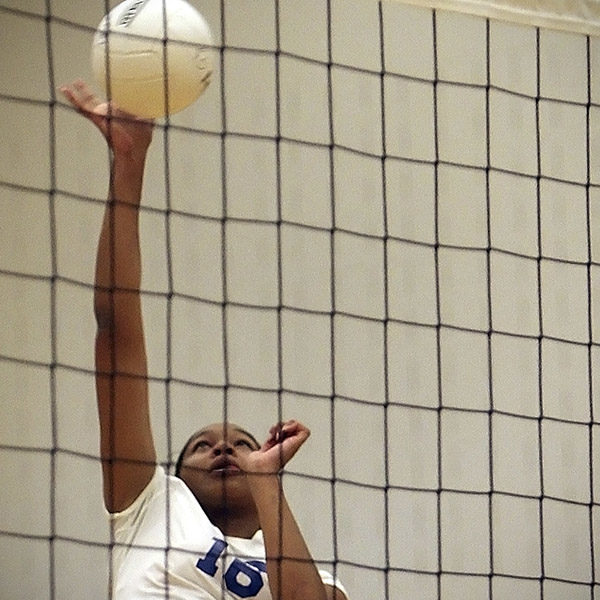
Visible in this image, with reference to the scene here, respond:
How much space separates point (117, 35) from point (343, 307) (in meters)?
1.22

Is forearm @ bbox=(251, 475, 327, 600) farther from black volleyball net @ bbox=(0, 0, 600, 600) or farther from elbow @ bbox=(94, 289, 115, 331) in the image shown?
black volleyball net @ bbox=(0, 0, 600, 600)

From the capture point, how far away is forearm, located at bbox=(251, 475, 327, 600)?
1.99 metres

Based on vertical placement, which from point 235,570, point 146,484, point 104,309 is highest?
point 104,309

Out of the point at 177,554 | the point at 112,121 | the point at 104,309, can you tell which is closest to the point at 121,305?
the point at 104,309

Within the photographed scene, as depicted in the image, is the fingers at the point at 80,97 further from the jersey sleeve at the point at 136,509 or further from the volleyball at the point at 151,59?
the jersey sleeve at the point at 136,509

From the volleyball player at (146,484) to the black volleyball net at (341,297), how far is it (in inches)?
31.9

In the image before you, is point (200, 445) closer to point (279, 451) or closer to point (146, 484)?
point (146, 484)

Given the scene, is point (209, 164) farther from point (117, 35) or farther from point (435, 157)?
point (117, 35)

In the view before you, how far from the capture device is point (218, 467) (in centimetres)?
223

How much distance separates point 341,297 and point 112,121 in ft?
3.92

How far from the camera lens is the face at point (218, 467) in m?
2.22

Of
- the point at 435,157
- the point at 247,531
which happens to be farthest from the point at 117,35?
the point at 435,157

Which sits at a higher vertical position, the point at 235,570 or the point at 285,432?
the point at 285,432

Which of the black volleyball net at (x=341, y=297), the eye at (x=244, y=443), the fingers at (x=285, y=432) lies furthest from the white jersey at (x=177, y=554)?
the black volleyball net at (x=341, y=297)
